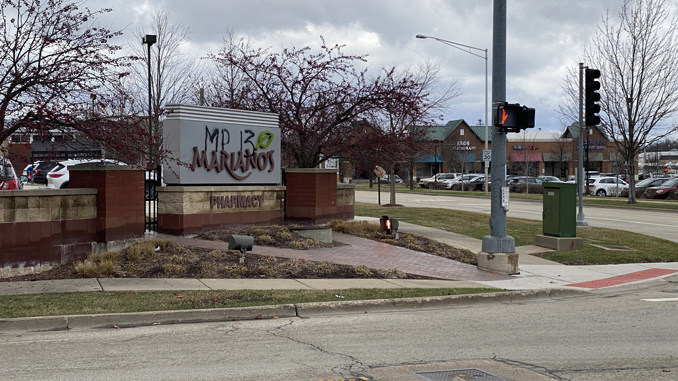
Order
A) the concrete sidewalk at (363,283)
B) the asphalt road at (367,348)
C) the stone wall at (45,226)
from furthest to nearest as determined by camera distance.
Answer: the stone wall at (45,226), the concrete sidewalk at (363,283), the asphalt road at (367,348)

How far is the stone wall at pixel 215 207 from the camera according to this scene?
47.3 ft

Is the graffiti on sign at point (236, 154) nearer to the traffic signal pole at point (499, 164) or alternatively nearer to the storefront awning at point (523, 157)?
the traffic signal pole at point (499, 164)

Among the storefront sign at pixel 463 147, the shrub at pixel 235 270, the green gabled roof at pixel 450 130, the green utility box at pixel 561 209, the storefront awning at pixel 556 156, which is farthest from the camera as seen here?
the storefront awning at pixel 556 156

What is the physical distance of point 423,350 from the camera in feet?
21.9

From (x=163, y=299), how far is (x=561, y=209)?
1062cm

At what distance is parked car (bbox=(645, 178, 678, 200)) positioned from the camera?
39.8m

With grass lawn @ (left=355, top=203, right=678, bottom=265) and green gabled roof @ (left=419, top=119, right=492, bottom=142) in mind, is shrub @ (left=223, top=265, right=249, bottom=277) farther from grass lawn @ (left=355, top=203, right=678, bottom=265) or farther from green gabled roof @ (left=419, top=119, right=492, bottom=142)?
green gabled roof @ (left=419, top=119, right=492, bottom=142)

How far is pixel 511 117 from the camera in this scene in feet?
39.0

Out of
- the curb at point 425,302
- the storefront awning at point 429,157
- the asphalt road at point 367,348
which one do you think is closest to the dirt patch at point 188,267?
the curb at point 425,302

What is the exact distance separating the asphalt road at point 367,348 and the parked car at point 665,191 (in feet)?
115

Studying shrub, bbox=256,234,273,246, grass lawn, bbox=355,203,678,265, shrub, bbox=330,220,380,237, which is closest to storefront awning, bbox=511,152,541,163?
grass lawn, bbox=355,203,678,265

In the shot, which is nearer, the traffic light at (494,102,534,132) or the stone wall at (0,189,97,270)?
the stone wall at (0,189,97,270)

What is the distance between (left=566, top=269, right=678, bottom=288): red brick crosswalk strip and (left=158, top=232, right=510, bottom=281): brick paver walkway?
4.89 ft

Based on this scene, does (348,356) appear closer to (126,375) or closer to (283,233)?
(126,375)
